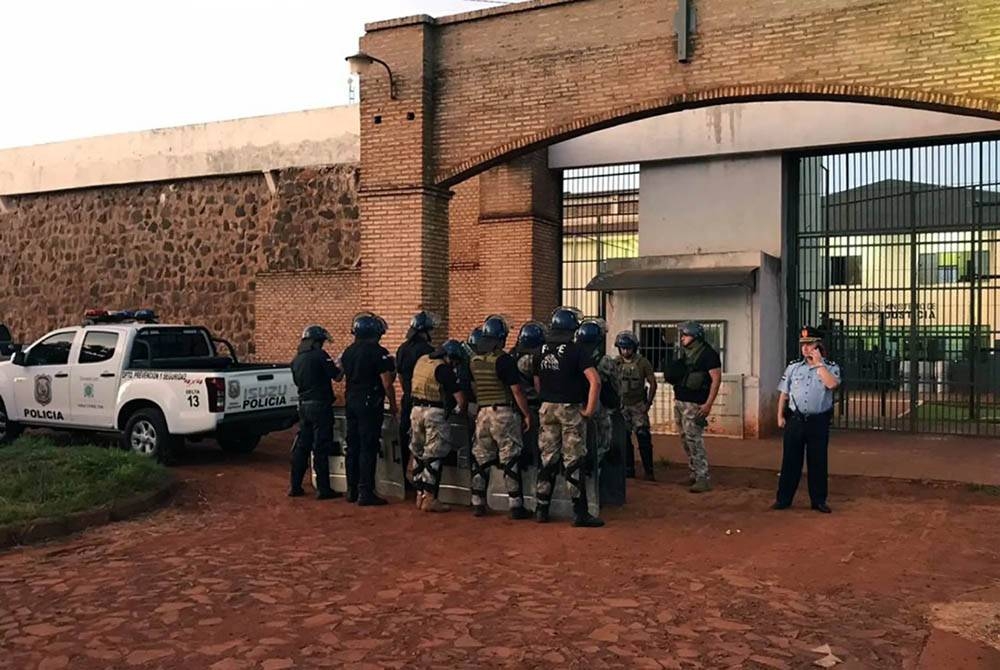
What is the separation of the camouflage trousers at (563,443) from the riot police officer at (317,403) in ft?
7.90

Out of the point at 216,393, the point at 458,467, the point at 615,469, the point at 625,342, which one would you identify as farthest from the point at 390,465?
the point at 625,342

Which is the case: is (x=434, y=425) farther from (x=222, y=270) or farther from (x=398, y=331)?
(x=222, y=270)

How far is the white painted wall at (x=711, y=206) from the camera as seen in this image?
1413 centimetres

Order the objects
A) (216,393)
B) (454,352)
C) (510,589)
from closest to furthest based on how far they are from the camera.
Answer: (510,589)
(454,352)
(216,393)

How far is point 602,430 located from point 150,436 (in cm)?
587

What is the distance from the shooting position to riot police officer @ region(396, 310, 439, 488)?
8.80 m

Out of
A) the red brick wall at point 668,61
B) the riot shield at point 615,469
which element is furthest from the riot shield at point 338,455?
the red brick wall at point 668,61

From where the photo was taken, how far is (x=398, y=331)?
1259cm

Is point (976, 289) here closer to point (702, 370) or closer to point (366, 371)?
point (702, 370)

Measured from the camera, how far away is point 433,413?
809 cm

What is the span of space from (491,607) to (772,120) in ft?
35.5

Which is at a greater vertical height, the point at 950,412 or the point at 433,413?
the point at 433,413

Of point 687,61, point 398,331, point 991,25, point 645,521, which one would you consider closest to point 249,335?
point 398,331

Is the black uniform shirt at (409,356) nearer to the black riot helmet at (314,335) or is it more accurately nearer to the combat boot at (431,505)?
the black riot helmet at (314,335)
